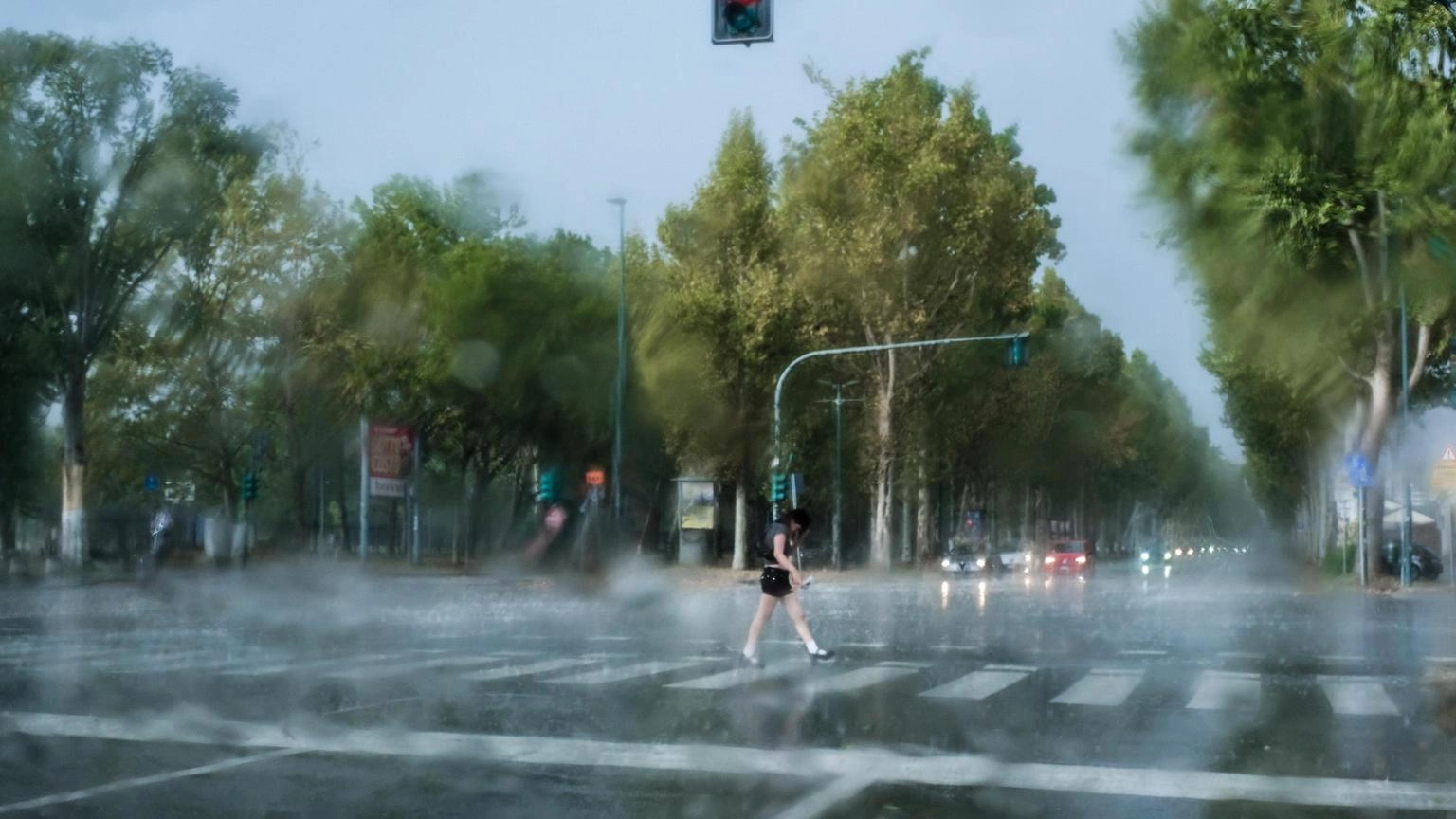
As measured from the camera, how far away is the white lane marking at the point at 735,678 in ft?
48.7

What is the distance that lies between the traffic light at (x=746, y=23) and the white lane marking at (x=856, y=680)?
5.07 metres

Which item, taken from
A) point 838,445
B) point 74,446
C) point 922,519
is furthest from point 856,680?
point 922,519

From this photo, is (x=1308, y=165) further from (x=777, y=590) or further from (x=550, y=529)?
(x=777, y=590)

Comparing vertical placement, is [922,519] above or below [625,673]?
above

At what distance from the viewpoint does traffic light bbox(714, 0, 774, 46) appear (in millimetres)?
12570

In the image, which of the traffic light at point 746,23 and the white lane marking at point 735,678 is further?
the white lane marking at point 735,678

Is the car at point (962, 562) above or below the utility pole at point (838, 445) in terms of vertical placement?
below

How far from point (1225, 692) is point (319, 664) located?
25.7ft

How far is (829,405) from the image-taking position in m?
67.9

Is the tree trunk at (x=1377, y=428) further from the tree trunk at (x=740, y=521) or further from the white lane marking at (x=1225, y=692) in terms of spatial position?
the white lane marking at (x=1225, y=692)

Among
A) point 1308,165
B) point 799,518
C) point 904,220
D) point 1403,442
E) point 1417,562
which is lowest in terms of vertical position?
point 1417,562

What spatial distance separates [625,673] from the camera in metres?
16.0

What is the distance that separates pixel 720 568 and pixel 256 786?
54.5 m

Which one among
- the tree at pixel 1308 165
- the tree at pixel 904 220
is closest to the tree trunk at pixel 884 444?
the tree at pixel 904 220
